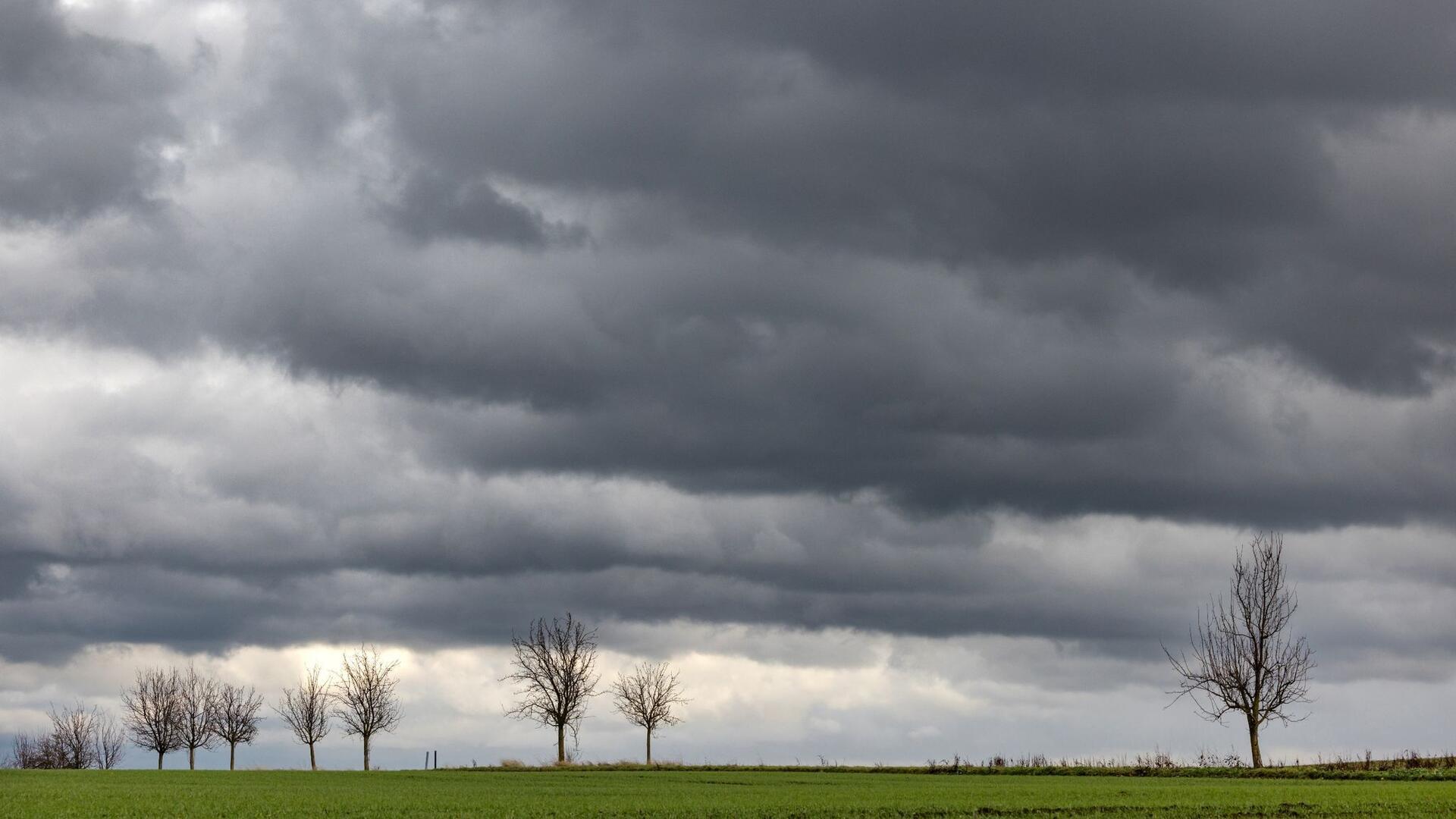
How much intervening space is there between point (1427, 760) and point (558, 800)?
42.5 metres

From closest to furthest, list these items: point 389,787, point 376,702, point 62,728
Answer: point 389,787
point 376,702
point 62,728

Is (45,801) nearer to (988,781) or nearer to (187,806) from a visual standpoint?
(187,806)

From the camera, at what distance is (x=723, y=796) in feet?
144

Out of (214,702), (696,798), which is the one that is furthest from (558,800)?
(214,702)

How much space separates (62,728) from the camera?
119812mm

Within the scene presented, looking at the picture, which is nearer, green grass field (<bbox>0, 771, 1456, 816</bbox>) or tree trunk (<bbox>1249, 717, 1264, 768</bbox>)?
green grass field (<bbox>0, 771, 1456, 816</bbox>)

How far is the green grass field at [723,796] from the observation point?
35719mm

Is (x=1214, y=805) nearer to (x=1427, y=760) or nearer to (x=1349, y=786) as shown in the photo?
(x=1349, y=786)

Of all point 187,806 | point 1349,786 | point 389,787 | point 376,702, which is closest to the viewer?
point 187,806

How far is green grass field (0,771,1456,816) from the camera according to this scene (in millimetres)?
35719

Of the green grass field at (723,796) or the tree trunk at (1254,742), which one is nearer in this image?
the green grass field at (723,796)

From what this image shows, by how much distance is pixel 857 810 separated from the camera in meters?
36.2

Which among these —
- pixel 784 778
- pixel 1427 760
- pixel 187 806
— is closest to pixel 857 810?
pixel 187 806

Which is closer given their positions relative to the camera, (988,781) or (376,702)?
(988,781)
